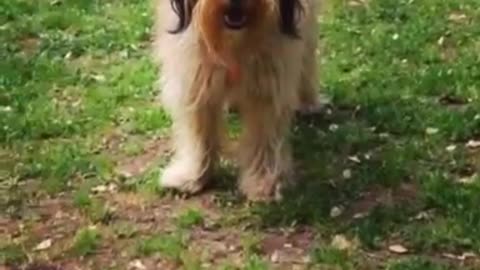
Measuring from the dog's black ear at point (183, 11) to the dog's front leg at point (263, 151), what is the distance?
0.52 metres

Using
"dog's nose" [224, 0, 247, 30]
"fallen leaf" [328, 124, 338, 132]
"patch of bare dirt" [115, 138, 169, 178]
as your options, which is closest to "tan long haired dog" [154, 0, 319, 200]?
"dog's nose" [224, 0, 247, 30]

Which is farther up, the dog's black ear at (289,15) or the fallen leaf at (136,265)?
the dog's black ear at (289,15)

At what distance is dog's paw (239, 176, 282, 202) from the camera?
21.0 ft

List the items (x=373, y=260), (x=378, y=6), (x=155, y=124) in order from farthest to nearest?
(x=378, y=6) → (x=155, y=124) → (x=373, y=260)

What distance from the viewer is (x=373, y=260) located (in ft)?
18.8

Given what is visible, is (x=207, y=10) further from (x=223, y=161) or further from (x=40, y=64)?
(x=40, y=64)

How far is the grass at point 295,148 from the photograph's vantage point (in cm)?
592

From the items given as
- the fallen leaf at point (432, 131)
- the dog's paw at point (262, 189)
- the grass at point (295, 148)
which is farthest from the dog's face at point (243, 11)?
the fallen leaf at point (432, 131)

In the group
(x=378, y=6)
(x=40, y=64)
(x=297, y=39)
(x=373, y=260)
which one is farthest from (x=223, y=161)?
(x=378, y=6)

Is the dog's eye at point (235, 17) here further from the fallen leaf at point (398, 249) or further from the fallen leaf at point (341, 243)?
the fallen leaf at point (398, 249)

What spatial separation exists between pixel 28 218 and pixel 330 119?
202cm

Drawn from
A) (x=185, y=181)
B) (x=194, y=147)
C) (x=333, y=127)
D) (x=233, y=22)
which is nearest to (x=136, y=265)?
(x=185, y=181)

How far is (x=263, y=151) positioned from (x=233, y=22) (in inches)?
A: 33.3

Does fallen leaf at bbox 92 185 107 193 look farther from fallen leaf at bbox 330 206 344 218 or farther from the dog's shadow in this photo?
fallen leaf at bbox 330 206 344 218
